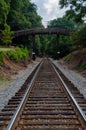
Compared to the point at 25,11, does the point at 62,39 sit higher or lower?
lower

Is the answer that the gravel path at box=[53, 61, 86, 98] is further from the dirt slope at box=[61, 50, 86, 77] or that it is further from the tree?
the tree

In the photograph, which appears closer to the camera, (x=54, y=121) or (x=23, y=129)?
(x=23, y=129)

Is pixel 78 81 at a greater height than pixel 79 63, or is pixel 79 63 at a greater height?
pixel 78 81

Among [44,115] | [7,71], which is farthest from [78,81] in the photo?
[44,115]

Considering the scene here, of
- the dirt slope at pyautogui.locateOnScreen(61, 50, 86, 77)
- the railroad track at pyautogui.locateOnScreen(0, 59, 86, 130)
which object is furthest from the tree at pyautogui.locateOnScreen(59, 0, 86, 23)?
the railroad track at pyautogui.locateOnScreen(0, 59, 86, 130)

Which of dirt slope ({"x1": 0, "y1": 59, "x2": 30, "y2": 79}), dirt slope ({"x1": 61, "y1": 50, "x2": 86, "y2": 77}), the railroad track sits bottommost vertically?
dirt slope ({"x1": 61, "y1": 50, "x2": 86, "y2": 77})

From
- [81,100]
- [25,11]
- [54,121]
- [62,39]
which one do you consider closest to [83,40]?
[81,100]

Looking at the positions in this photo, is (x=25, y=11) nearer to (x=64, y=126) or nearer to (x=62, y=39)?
(x=62, y=39)

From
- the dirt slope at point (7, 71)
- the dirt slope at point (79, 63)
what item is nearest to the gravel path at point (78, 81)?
the dirt slope at point (79, 63)

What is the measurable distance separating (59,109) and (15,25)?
94239mm

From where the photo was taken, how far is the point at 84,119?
9258 mm

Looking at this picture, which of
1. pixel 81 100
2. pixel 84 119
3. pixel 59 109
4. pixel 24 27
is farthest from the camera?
pixel 24 27

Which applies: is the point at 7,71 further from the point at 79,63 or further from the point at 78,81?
the point at 79,63

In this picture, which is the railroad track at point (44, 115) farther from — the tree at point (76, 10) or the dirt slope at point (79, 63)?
the tree at point (76, 10)
